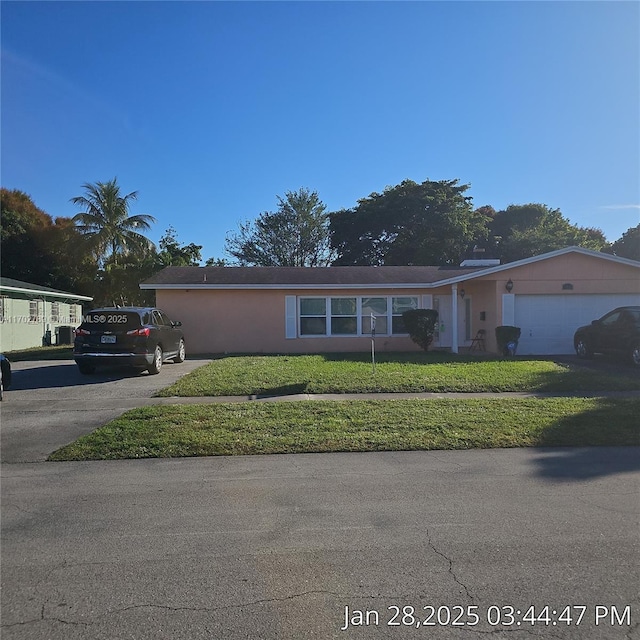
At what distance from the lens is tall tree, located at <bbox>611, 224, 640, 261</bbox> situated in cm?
4394

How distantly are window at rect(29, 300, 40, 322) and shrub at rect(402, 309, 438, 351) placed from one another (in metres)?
17.2

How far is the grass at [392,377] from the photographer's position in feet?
35.4

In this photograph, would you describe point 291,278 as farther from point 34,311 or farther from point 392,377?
point 34,311

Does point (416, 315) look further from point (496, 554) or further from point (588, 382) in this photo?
point (496, 554)

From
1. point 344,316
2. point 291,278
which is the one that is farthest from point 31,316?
point 344,316

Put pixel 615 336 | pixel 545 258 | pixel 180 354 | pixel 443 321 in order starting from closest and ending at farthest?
pixel 615 336 < pixel 180 354 < pixel 545 258 < pixel 443 321

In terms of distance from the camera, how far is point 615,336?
576 inches

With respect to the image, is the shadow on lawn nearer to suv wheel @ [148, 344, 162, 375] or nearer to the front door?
suv wheel @ [148, 344, 162, 375]

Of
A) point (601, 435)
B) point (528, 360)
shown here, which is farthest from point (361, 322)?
point (601, 435)

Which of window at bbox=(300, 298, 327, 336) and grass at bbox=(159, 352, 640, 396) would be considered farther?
window at bbox=(300, 298, 327, 336)

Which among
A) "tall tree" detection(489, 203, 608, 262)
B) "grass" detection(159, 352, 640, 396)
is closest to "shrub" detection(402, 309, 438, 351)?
"grass" detection(159, 352, 640, 396)

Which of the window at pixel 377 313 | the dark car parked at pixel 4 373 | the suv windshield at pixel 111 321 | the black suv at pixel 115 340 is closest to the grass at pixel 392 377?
the black suv at pixel 115 340

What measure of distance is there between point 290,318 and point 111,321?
7.71 meters

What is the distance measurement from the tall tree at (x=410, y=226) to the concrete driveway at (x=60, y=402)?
1077 inches
